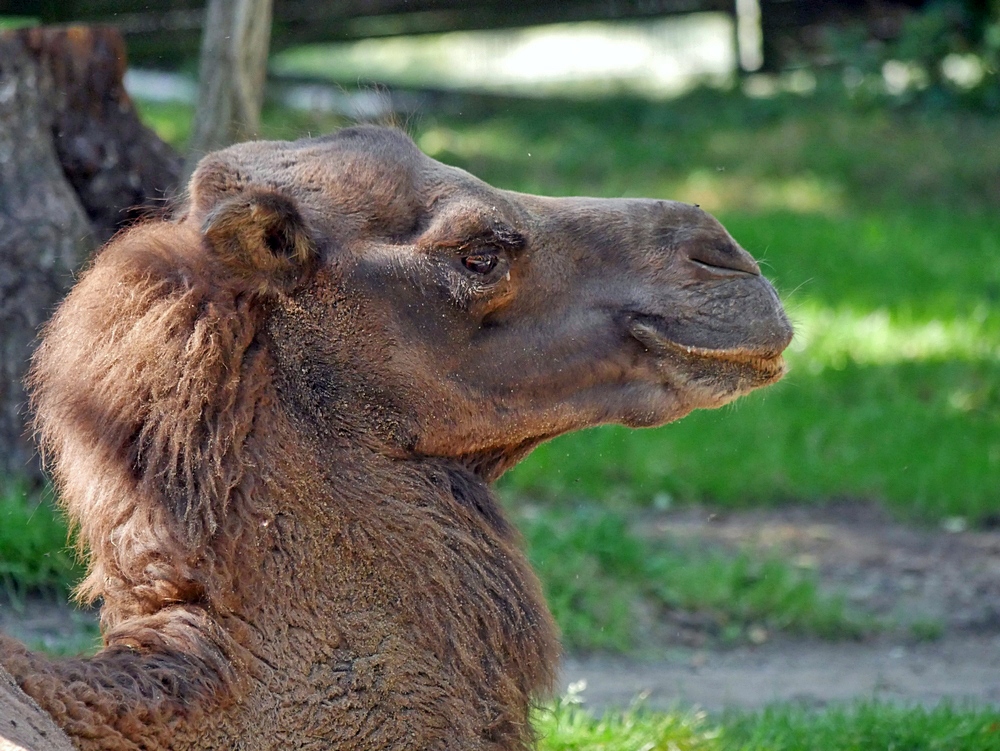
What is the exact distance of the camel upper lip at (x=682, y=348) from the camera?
3135mm

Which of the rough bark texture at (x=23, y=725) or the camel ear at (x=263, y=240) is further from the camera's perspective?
the camel ear at (x=263, y=240)

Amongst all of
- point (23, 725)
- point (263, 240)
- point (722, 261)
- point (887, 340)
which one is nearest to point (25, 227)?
point (263, 240)

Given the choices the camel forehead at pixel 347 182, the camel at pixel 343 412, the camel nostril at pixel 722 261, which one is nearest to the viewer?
the camel at pixel 343 412

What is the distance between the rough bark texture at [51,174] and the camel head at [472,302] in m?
2.03

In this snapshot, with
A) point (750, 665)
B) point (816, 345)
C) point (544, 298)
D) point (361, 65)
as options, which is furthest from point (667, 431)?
point (361, 65)

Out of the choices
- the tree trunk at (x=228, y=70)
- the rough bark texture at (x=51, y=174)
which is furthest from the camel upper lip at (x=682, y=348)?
the tree trunk at (x=228, y=70)

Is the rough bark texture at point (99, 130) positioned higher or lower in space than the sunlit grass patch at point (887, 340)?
higher

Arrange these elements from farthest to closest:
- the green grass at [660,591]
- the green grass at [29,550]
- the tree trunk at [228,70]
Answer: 1. the tree trunk at [228,70]
2. the green grass at [660,591]
3. the green grass at [29,550]

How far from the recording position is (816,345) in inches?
333

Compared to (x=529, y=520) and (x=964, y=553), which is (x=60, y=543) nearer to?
(x=529, y=520)

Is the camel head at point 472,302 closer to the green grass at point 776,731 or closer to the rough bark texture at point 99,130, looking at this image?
the green grass at point 776,731

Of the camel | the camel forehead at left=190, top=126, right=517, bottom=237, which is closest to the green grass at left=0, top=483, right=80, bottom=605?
the camel

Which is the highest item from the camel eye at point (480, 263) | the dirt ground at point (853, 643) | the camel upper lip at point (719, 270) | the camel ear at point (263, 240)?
the camel ear at point (263, 240)

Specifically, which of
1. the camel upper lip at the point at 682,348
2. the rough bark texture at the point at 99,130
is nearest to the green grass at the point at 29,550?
the rough bark texture at the point at 99,130
